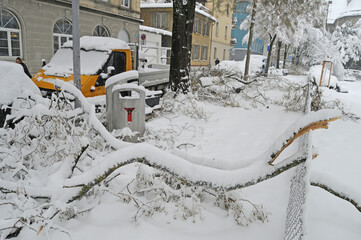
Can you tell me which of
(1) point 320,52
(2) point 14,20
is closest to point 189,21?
(2) point 14,20

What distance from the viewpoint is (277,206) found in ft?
10.2

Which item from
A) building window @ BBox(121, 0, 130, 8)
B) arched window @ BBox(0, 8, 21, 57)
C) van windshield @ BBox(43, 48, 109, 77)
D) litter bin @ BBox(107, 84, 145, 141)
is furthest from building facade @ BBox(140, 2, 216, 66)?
litter bin @ BBox(107, 84, 145, 141)

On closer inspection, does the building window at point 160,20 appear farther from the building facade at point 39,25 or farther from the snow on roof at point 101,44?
the snow on roof at point 101,44

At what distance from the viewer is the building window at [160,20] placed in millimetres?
31672

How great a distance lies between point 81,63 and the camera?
286 inches

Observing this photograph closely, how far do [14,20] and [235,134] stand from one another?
13845 millimetres

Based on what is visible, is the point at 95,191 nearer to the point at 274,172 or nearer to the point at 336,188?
the point at 274,172

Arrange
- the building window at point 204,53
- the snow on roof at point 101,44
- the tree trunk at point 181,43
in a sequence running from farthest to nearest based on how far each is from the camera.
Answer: the building window at point 204,53
the tree trunk at point 181,43
the snow on roof at point 101,44

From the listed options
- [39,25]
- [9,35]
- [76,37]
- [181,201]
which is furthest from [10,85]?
[39,25]

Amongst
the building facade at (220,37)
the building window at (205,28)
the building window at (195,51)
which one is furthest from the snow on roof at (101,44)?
the building facade at (220,37)

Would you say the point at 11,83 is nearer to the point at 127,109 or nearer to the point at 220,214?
the point at 127,109

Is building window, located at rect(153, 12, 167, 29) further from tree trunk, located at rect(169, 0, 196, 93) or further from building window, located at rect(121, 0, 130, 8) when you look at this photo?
tree trunk, located at rect(169, 0, 196, 93)

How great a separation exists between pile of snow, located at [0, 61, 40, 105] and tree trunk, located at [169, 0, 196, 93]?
496 centimetres

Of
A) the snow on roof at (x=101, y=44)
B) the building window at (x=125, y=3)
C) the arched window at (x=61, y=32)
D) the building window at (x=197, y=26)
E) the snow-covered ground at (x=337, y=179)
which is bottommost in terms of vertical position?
the snow-covered ground at (x=337, y=179)
